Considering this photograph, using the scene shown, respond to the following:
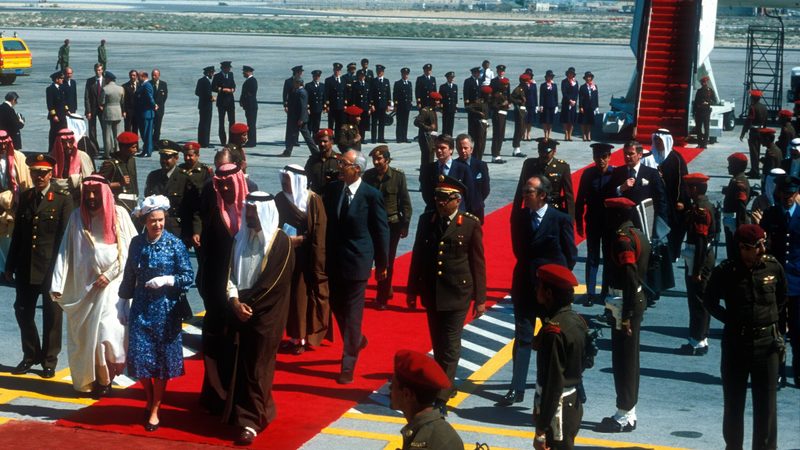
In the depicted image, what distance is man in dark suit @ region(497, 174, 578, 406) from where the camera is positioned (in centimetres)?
1050

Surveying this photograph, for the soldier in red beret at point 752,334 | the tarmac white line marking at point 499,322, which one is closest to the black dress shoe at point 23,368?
the tarmac white line marking at point 499,322

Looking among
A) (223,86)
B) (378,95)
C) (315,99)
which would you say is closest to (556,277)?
(315,99)

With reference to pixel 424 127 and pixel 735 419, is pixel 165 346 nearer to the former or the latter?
pixel 735 419

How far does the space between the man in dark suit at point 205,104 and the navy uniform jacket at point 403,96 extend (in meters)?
4.78

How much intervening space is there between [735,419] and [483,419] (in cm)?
211

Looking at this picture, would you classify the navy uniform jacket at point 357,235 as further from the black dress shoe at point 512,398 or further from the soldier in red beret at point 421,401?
the soldier in red beret at point 421,401

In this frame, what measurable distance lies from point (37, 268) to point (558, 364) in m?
5.75

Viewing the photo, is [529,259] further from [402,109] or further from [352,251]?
[402,109]

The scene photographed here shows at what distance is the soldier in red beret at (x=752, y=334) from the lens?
8.91 m

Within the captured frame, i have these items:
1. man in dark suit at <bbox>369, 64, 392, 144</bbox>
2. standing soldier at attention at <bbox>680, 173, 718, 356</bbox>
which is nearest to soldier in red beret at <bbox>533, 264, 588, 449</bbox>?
standing soldier at attention at <bbox>680, 173, 718, 356</bbox>

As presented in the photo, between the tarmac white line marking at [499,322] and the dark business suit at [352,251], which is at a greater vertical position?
the dark business suit at [352,251]

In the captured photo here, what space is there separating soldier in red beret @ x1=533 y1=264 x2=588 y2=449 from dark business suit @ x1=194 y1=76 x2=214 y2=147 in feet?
68.3

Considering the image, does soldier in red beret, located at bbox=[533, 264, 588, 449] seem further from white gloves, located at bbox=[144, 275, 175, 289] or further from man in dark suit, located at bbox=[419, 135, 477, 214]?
man in dark suit, located at bbox=[419, 135, 477, 214]

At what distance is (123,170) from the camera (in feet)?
47.1
